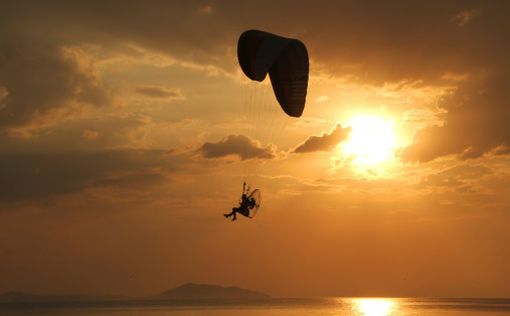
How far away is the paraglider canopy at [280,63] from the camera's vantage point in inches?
1478

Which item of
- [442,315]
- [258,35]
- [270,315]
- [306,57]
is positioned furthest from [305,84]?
[442,315]

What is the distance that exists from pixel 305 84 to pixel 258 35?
4017mm

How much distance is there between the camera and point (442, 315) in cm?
19875

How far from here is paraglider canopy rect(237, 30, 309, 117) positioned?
37531mm

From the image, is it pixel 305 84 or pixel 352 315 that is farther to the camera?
pixel 352 315

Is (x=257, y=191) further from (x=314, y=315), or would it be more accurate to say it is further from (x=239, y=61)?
(x=314, y=315)

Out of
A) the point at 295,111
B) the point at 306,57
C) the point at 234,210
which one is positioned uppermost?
the point at 306,57


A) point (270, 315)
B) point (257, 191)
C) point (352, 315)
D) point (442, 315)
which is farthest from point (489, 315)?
point (257, 191)

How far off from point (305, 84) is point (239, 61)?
4.11 meters

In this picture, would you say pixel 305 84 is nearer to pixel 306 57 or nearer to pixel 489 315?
pixel 306 57

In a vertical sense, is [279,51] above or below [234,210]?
above

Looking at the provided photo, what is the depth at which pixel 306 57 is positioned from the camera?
3853 cm

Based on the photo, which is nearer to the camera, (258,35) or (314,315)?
(258,35)

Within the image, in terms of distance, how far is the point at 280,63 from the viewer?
3900 centimetres
